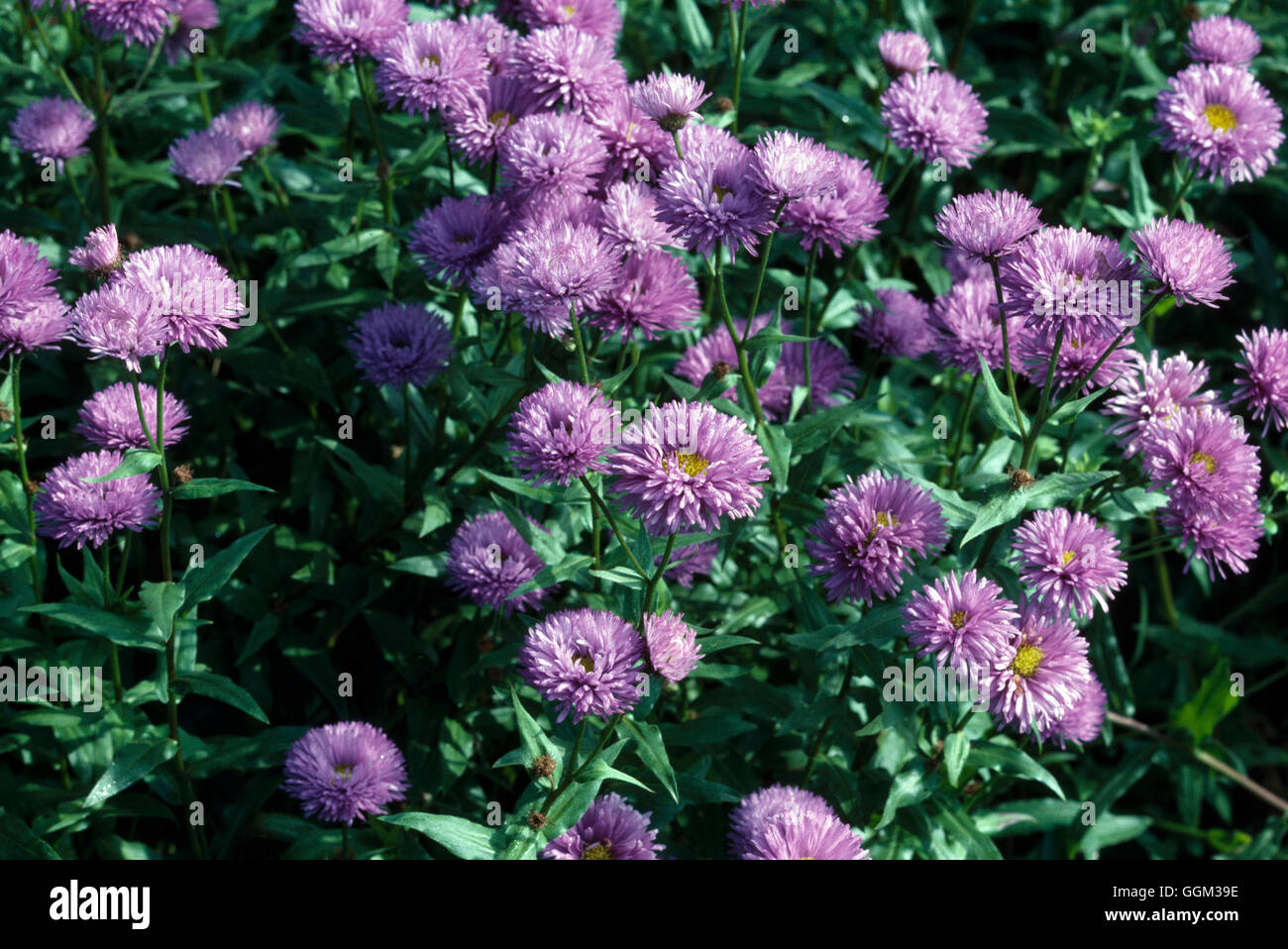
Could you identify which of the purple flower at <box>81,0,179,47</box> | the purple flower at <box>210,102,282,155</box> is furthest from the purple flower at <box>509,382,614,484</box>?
the purple flower at <box>81,0,179,47</box>

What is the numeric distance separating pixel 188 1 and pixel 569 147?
1.71m

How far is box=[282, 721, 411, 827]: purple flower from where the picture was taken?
2699 millimetres

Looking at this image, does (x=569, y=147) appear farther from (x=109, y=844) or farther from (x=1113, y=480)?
(x=109, y=844)

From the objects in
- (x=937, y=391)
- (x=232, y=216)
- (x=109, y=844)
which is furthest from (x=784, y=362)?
(x=109, y=844)

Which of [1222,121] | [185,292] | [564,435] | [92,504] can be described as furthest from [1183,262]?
[92,504]

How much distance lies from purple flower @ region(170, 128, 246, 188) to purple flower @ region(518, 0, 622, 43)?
84 cm

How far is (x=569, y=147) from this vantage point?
2.77 metres

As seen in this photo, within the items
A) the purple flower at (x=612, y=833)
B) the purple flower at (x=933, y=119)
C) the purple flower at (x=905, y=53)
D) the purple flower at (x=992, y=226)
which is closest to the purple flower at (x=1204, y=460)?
the purple flower at (x=992, y=226)

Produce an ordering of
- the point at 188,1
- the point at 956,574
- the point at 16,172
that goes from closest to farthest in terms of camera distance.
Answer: the point at 956,574 < the point at 188,1 < the point at 16,172

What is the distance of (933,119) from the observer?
127 inches

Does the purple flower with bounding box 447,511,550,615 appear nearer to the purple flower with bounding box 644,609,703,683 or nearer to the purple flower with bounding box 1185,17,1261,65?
the purple flower with bounding box 644,609,703,683

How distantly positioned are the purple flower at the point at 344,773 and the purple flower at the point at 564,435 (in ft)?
2.58

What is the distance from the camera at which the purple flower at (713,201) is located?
258cm
